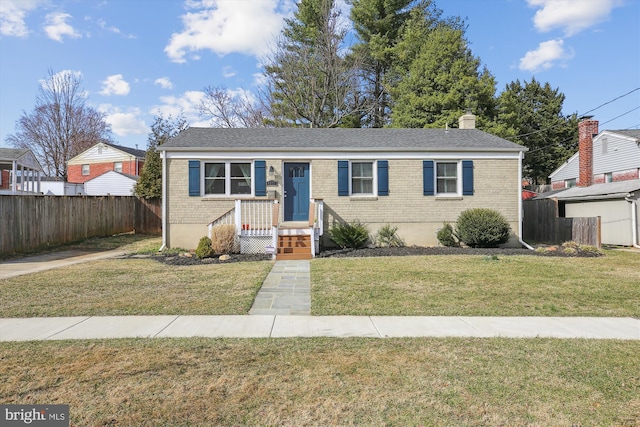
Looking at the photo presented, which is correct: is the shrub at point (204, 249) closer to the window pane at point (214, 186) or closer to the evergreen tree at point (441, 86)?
the window pane at point (214, 186)

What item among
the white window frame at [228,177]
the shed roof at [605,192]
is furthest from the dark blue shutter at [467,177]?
the white window frame at [228,177]

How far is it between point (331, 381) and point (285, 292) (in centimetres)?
385

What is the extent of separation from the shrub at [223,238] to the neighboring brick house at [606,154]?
63.4ft

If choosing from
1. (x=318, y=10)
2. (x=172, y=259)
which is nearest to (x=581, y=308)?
(x=172, y=259)

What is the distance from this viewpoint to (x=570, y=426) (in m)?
2.76

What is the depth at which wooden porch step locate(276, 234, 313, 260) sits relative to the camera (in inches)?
445

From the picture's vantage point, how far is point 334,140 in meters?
14.4

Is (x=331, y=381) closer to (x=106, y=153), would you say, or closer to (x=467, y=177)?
(x=467, y=177)

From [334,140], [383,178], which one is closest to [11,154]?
[334,140]

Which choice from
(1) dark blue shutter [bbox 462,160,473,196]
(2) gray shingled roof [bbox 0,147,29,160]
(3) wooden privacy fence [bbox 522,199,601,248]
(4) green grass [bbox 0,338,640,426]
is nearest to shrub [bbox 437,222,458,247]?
(1) dark blue shutter [bbox 462,160,473,196]

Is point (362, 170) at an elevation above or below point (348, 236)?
above

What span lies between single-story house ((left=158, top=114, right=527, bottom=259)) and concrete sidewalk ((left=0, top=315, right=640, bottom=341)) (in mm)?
7603

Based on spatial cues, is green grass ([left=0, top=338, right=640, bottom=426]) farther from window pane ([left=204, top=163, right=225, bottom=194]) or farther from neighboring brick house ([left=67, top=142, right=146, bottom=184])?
neighboring brick house ([left=67, top=142, right=146, bottom=184])

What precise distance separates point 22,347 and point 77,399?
1835 millimetres
